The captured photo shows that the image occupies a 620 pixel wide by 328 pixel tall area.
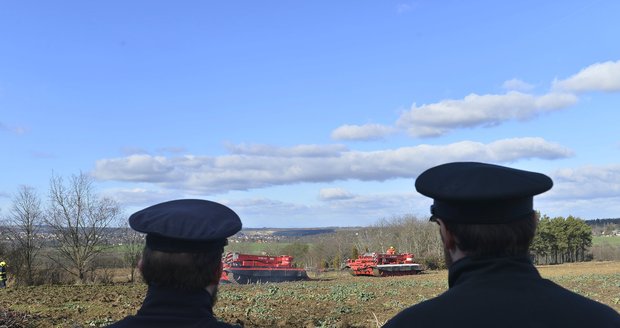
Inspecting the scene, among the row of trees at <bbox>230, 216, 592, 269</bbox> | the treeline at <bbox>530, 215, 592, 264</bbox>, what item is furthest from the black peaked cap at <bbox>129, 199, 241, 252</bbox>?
the treeline at <bbox>530, 215, 592, 264</bbox>

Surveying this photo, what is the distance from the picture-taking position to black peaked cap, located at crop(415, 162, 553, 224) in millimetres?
1993

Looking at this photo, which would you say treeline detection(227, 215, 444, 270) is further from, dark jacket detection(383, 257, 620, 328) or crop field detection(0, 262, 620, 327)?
dark jacket detection(383, 257, 620, 328)

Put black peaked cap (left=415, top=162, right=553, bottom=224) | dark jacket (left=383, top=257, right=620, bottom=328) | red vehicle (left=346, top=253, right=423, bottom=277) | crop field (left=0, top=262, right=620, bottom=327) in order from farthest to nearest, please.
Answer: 1. red vehicle (left=346, top=253, right=423, bottom=277)
2. crop field (left=0, top=262, right=620, bottom=327)
3. black peaked cap (left=415, top=162, right=553, bottom=224)
4. dark jacket (left=383, top=257, right=620, bottom=328)

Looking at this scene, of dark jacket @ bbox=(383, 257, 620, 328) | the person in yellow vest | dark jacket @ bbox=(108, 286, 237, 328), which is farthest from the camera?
the person in yellow vest

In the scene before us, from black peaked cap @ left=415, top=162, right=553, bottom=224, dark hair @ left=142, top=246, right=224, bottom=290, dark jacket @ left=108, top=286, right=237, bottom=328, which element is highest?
black peaked cap @ left=415, top=162, right=553, bottom=224

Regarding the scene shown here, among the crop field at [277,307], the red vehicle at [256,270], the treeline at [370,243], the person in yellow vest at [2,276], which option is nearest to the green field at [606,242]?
the treeline at [370,243]

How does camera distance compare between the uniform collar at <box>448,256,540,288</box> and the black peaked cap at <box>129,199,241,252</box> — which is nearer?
the uniform collar at <box>448,256,540,288</box>

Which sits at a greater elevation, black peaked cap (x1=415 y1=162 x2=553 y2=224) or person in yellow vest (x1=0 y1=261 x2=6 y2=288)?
black peaked cap (x1=415 y1=162 x2=553 y2=224)

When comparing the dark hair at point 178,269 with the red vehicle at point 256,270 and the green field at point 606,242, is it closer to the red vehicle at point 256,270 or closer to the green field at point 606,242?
the red vehicle at point 256,270

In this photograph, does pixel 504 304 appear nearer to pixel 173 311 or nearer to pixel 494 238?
pixel 494 238

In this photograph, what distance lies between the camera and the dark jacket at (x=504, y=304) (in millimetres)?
1861

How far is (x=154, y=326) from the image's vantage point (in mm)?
2230

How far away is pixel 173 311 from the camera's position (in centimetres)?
Answer: 226

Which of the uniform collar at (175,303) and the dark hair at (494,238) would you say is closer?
the dark hair at (494,238)
